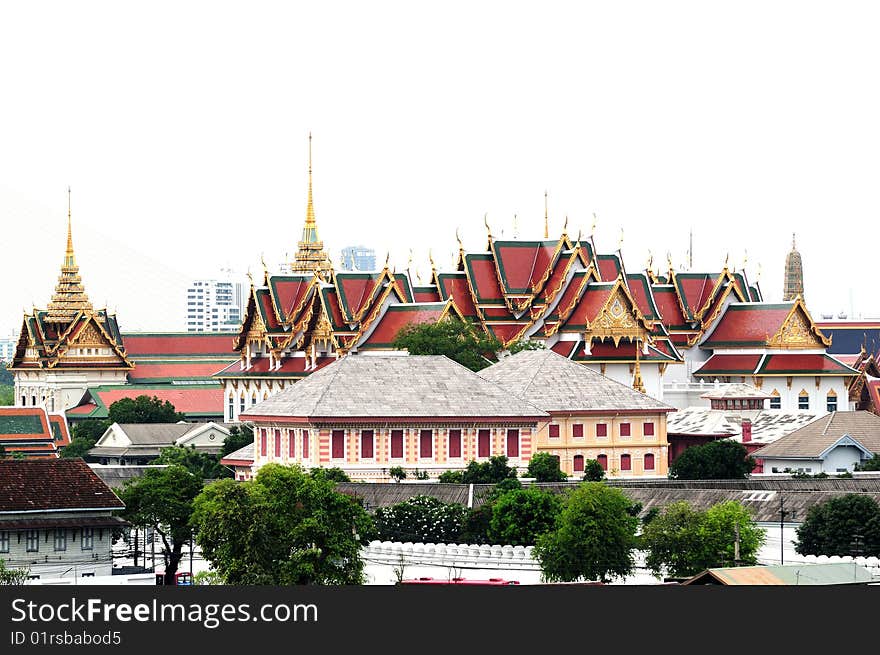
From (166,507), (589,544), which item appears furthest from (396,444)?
(589,544)

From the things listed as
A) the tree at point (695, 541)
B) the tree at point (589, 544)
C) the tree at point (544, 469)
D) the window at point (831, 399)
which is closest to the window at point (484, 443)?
the tree at point (544, 469)

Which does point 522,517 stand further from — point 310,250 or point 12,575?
point 310,250

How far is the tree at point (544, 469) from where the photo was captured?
101 metres

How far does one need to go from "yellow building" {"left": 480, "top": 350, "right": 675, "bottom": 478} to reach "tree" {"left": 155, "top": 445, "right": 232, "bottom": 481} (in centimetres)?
997

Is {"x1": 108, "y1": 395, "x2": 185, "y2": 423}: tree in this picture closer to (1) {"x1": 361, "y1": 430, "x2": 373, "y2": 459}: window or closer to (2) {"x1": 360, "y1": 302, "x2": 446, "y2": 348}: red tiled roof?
(2) {"x1": 360, "y1": 302, "x2": 446, "y2": 348}: red tiled roof

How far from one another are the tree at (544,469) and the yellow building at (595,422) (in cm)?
501

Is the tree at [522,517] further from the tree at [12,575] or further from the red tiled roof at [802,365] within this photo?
the red tiled roof at [802,365]

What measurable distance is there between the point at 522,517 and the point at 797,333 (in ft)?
192

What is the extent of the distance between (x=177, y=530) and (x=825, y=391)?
60539 mm

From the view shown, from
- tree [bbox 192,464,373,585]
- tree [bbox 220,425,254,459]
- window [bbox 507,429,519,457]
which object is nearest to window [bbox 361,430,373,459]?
window [bbox 507,429,519,457]

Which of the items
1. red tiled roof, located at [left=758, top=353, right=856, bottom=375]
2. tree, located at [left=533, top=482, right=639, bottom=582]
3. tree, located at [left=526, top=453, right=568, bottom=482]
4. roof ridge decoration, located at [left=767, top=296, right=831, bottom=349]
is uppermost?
roof ridge decoration, located at [left=767, top=296, right=831, bottom=349]

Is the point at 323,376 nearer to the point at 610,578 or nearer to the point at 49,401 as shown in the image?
the point at 610,578

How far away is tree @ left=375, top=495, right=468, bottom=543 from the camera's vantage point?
287 feet

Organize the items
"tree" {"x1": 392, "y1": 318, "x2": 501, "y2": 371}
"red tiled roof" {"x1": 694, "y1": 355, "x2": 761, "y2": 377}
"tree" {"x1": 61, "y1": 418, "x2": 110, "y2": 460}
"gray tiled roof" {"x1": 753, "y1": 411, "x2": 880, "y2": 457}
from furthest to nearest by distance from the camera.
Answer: "red tiled roof" {"x1": 694, "y1": 355, "x2": 761, "y2": 377} < "tree" {"x1": 61, "y1": 418, "x2": 110, "y2": 460} < "tree" {"x1": 392, "y1": 318, "x2": 501, "y2": 371} < "gray tiled roof" {"x1": 753, "y1": 411, "x2": 880, "y2": 457}
